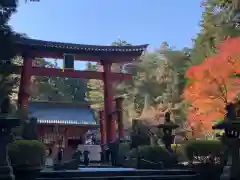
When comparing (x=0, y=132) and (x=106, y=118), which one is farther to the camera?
(x=106, y=118)

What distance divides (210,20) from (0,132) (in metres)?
22.7

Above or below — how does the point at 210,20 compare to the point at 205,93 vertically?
above

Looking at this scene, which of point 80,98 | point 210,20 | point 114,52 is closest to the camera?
point 114,52

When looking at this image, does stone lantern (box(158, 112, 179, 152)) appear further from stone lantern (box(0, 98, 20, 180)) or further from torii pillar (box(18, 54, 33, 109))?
torii pillar (box(18, 54, 33, 109))

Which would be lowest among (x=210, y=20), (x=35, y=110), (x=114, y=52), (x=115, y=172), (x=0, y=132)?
(x=115, y=172)

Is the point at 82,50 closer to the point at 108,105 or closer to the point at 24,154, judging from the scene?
the point at 108,105

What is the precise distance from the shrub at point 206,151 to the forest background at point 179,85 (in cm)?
740

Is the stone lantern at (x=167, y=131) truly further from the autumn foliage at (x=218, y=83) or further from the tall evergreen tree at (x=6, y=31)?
the tall evergreen tree at (x=6, y=31)

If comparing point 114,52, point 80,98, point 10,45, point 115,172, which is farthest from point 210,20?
point 80,98

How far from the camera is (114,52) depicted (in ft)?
87.4

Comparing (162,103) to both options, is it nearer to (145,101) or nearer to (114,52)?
(145,101)

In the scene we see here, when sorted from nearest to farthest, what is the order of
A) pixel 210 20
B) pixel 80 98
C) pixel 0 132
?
pixel 0 132 → pixel 210 20 → pixel 80 98

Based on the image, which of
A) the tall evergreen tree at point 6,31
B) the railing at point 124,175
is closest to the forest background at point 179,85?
the railing at point 124,175

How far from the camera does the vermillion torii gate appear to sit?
25078 mm
